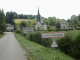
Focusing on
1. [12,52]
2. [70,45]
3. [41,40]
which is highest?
[70,45]

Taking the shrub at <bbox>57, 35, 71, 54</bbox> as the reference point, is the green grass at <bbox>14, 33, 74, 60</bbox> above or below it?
below

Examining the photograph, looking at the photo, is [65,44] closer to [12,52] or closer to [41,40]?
[12,52]

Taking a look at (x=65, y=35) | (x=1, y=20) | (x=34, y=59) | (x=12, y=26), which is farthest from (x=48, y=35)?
(x=12, y=26)

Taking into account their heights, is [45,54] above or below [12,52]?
above

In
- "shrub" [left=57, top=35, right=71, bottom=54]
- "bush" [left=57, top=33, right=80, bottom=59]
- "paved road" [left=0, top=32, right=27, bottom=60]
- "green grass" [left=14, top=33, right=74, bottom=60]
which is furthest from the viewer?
"shrub" [left=57, top=35, right=71, bottom=54]

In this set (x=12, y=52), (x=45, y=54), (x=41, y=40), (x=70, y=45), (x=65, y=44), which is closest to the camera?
(x=45, y=54)

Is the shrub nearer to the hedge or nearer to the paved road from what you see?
the paved road

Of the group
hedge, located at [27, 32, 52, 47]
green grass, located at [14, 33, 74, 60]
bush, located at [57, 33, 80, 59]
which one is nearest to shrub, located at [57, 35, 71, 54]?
bush, located at [57, 33, 80, 59]

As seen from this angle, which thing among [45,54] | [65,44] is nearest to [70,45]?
[65,44]

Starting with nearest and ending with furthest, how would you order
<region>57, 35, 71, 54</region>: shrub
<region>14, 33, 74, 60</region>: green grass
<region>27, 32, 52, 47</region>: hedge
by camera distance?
<region>14, 33, 74, 60</region>: green grass < <region>57, 35, 71, 54</region>: shrub < <region>27, 32, 52, 47</region>: hedge

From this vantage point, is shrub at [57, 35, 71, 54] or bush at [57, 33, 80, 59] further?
shrub at [57, 35, 71, 54]

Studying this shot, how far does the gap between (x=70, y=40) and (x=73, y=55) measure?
1265mm

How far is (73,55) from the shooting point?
592 inches

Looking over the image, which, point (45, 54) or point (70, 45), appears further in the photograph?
point (70, 45)
